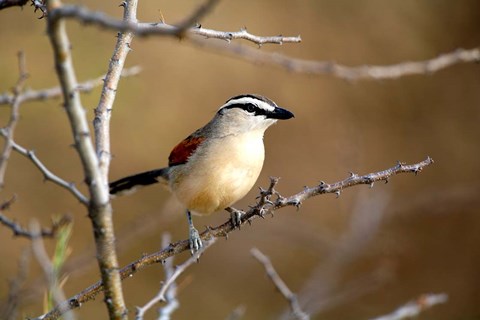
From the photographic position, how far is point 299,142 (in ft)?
31.4

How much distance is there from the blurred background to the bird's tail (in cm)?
300

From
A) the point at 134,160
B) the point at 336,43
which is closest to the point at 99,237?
the point at 134,160

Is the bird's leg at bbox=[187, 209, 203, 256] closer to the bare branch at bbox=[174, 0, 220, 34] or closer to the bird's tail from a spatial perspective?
the bird's tail

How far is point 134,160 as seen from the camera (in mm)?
8945

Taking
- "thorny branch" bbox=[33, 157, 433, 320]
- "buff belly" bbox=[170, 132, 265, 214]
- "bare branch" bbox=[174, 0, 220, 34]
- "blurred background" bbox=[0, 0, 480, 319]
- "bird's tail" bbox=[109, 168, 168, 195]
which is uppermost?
"blurred background" bbox=[0, 0, 480, 319]

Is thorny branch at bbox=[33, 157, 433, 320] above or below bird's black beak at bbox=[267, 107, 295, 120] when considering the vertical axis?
below

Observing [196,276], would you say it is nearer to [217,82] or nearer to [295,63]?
[217,82]

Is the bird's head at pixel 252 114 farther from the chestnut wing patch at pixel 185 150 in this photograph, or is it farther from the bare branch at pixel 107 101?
the bare branch at pixel 107 101

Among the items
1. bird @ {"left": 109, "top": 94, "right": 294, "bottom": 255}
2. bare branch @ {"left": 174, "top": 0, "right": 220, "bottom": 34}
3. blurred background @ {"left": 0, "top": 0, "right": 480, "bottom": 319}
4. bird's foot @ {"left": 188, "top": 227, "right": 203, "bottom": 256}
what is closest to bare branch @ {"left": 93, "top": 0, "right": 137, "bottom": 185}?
bare branch @ {"left": 174, "top": 0, "right": 220, "bottom": 34}

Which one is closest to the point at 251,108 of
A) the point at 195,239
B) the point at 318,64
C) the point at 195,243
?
the point at 195,243

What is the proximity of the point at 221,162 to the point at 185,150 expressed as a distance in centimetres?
49

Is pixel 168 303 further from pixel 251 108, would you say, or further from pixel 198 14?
pixel 198 14

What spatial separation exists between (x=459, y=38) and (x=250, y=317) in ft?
17.3

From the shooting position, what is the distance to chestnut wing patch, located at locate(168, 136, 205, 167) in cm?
497
